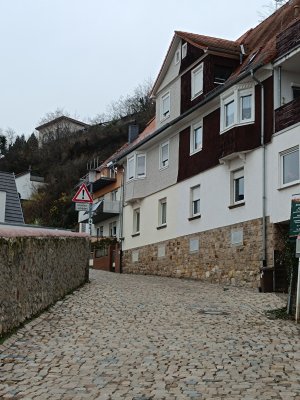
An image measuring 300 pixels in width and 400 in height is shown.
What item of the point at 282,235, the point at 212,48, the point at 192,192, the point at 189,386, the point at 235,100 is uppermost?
the point at 212,48

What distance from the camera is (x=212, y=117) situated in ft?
82.3

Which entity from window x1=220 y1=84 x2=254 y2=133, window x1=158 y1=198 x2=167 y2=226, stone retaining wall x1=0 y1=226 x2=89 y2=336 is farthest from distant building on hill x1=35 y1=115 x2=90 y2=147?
stone retaining wall x1=0 y1=226 x2=89 y2=336

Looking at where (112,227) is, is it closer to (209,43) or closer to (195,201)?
(195,201)

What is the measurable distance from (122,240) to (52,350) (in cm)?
2562

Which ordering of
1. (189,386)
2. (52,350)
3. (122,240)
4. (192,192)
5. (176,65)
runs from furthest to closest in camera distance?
1. (122,240)
2. (176,65)
3. (192,192)
4. (52,350)
5. (189,386)

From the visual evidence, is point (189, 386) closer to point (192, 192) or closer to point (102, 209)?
point (192, 192)

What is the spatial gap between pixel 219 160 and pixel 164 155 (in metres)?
7.25

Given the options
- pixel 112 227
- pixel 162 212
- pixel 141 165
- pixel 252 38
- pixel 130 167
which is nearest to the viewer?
pixel 252 38

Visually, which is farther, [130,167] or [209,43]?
[130,167]

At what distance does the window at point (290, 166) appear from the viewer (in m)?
19.6

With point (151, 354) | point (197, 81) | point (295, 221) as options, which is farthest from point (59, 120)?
point (151, 354)

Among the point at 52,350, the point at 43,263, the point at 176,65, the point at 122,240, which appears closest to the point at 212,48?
the point at 176,65

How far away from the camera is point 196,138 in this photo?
88.1 ft

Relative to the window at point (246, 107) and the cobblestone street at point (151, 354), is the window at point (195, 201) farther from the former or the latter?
the cobblestone street at point (151, 354)
